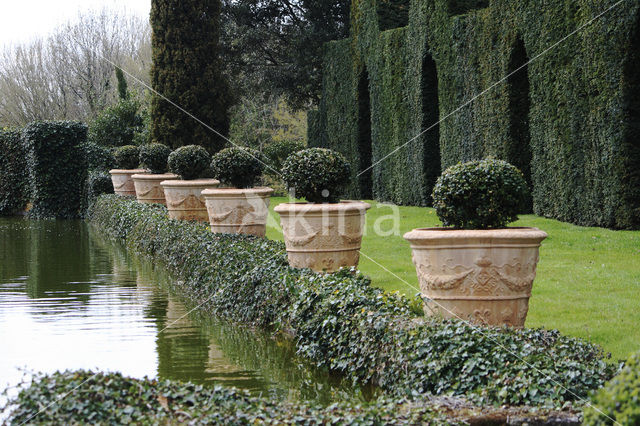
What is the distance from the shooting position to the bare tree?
128 feet

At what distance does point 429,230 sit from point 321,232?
2.13 meters

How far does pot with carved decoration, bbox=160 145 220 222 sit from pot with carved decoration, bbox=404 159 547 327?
26.6 ft

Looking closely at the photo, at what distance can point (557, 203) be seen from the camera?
12555 millimetres

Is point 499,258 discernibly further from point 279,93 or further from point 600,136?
point 279,93

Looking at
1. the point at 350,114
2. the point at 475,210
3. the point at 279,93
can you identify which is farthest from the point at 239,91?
the point at 475,210

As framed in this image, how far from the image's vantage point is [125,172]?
1991 cm

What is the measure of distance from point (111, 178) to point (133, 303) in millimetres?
→ 13798

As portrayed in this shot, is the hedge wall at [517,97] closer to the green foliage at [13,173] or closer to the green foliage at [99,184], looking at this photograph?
the green foliage at [99,184]

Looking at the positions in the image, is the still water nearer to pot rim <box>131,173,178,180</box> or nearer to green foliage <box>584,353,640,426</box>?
green foliage <box>584,353,640,426</box>

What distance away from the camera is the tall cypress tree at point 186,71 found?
21391 millimetres

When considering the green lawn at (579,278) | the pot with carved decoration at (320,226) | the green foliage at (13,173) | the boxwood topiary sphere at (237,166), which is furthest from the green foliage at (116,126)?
the pot with carved decoration at (320,226)

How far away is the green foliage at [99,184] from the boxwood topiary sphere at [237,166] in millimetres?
11384

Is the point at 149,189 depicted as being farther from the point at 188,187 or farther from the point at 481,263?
the point at 481,263

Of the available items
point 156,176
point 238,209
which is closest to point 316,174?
point 238,209
